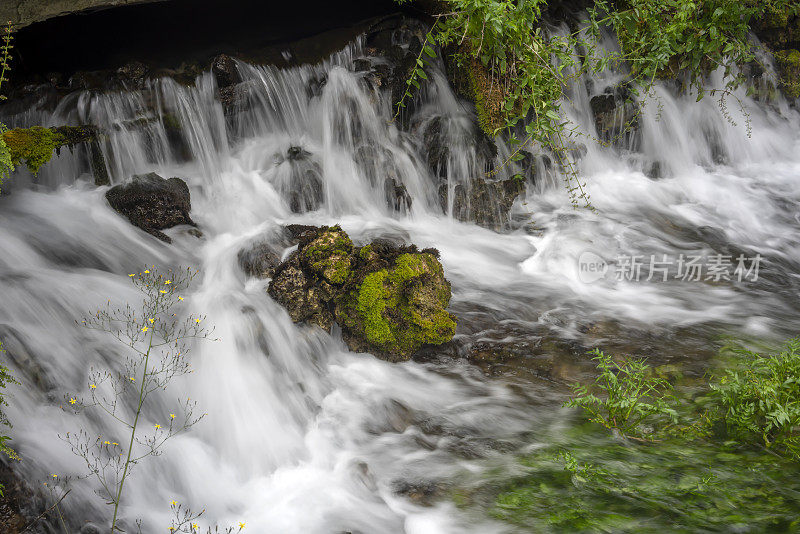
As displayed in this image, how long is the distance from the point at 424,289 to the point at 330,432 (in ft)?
4.78

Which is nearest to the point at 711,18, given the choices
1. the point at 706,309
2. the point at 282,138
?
the point at 706,309

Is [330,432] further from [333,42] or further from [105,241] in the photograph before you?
[333,42]

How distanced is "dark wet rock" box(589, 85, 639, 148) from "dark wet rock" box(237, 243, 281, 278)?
218 inches

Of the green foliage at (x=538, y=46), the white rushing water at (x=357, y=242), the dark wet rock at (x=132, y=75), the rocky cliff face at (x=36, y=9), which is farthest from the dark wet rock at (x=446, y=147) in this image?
the rocky cliff face at (x=36, y=9)

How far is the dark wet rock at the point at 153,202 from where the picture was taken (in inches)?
237

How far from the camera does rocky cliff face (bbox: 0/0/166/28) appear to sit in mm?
5844

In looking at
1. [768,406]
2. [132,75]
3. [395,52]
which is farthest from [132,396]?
[395,52]

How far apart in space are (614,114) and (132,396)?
7743 millimetres

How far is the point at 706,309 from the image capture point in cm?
566

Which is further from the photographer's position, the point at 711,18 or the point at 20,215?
the point at 711,18

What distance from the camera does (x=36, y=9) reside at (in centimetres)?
592

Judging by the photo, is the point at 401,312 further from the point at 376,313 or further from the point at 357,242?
the point at 357,242

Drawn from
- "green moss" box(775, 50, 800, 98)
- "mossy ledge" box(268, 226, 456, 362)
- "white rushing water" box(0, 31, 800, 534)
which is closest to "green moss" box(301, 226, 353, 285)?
"mossy ledge" box(268, 226, 456, 362)

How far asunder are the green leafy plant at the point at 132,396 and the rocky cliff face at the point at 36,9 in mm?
3247
